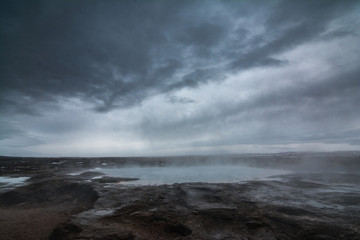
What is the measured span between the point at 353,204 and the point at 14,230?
20.5 meters

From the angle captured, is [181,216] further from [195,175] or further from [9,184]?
[9,184]

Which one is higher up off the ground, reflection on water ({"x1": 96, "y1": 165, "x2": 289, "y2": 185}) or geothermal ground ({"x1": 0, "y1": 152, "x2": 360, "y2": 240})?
geothermal ground ({"x1": 0, "y1": 152, "x2": 360, "y2": 240})

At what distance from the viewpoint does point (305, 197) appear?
1357 cm

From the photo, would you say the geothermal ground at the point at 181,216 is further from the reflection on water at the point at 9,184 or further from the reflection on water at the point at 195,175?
the reflection on water at the point at 195,175

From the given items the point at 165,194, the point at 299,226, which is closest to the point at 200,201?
the point at 165,194

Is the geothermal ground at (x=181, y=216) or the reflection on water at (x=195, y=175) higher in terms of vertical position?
the geothermal ground at (x=181, y=216)

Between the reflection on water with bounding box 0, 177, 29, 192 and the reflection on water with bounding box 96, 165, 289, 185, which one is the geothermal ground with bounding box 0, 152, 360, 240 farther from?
the reflection on water with bounding box 96, 165, 289, 185

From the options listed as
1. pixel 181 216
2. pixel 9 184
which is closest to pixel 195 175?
pixel 181 216

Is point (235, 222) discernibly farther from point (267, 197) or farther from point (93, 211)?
point (93, 211)

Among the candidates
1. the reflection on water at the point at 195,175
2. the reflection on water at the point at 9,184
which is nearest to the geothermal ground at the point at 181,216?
the reflection on water at the point at 9,184

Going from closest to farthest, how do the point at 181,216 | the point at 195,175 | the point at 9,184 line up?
1. the point at 181,216
2. the point at 9,184
3. the point at 195,175

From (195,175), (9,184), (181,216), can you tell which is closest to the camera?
(181,216)

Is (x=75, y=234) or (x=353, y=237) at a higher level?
(x=75, y=234)

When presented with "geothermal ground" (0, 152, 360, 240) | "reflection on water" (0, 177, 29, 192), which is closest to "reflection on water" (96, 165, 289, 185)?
"geothermal ground" (0, 152, 360, 240)
